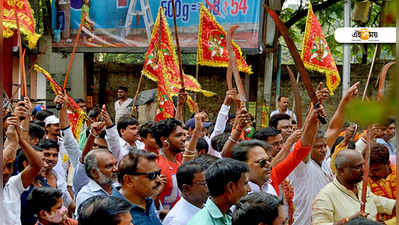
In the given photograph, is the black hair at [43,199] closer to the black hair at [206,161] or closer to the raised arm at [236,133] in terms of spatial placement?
the black hair at [206,161]

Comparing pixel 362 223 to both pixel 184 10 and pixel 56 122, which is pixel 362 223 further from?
pixel 184 10

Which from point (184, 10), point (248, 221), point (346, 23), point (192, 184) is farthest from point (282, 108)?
point (248, 221)

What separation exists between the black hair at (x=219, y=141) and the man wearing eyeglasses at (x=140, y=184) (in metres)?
1.88

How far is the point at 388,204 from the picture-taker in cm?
391

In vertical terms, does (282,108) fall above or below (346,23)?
below

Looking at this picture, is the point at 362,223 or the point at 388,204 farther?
the point at 388,204

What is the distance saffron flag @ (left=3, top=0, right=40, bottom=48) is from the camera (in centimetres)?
724

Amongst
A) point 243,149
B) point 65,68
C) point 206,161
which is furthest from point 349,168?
point 65,68

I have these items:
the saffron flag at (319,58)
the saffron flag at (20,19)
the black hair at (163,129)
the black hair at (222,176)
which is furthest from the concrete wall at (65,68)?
the black hair at (222,176)

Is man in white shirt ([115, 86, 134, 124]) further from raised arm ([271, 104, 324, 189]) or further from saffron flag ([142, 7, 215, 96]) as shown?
raised arm ([271, 104, 324, 189])

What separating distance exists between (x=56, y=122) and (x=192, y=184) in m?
3.42

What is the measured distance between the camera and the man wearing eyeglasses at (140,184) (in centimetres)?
321

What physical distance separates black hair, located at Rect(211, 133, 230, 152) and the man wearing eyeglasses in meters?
1.88

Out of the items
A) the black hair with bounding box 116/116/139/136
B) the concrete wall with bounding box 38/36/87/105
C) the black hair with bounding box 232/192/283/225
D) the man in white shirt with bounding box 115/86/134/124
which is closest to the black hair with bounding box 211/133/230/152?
the black hair with bounding box 116/116/139/136
